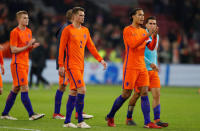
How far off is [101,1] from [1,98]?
68.6ft

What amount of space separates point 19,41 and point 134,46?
8.49 ft

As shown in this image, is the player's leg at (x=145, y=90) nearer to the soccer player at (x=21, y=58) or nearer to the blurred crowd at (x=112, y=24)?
the soccer player at (x=21, y=58)

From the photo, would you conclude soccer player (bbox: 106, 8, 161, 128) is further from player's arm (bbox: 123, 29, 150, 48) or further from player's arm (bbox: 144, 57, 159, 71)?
player's arm (bbox: 144, 57, 159, 71)

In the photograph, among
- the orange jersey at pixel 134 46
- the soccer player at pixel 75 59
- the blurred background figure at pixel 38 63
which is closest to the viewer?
the soccer player at pixel 75 59

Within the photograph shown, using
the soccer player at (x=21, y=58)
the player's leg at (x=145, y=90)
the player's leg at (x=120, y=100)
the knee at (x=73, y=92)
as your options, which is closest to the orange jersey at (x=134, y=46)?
the player's leg at (x=145, y=90)

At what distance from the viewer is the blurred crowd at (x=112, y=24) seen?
26375 mm

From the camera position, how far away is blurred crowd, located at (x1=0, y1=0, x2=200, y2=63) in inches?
1038

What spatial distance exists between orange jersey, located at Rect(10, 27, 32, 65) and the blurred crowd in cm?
1392

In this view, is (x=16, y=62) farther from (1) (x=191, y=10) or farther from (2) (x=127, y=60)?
(1) (x=191, y=10)

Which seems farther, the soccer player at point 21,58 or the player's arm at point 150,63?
the soccer player at point 21,58

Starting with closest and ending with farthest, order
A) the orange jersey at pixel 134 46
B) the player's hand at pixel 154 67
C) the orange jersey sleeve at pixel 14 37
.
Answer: the orange jersey at pixel 134 46
the player's hand at pixel 154 67
the orange jersey sleeve at pixel 14 37

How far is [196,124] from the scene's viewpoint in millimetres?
10219

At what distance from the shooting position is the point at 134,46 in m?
8.82

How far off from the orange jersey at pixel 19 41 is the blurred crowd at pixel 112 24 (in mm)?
13916
